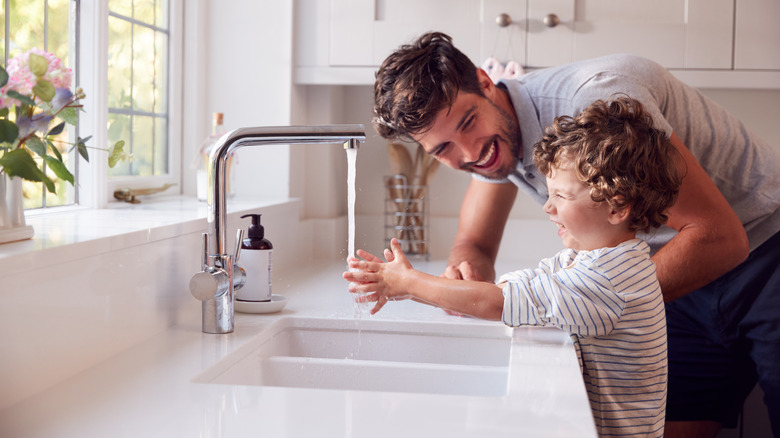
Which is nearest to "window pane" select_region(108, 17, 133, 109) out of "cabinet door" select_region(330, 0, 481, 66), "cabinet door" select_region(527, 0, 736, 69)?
"cabinet door" select_region(330, 0, 481, 66)

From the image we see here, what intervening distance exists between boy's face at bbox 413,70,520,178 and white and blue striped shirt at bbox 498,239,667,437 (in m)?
0.37

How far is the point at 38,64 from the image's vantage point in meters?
1.02

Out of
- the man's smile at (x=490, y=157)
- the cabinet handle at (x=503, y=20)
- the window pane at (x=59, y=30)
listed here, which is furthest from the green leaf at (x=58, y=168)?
the cabinet handle at (x=503, y=20)

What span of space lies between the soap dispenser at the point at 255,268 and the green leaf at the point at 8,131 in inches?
20.3

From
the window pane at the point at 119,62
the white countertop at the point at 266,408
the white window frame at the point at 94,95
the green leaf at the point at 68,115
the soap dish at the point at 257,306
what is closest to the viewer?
the white countertop at the point at 266,408

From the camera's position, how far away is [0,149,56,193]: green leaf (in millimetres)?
1008

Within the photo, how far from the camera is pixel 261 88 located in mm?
2104

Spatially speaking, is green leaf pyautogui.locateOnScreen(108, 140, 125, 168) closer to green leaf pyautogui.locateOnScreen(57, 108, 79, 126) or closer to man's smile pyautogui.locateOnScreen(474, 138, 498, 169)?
green leaf pyautogui.locateOnScreen(57, 108, 79, 126)

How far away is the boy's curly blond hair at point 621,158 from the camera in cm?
116

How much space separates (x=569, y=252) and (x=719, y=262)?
26 cm

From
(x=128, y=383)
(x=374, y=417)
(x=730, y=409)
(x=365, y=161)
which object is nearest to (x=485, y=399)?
(x=374, y=417)

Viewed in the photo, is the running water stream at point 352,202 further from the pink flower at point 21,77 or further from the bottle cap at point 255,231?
the pink flower at point 21,77

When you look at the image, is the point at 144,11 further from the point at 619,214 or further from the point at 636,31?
the point at 619,214

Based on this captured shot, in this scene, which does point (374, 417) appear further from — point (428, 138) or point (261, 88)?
point (261, 88)
